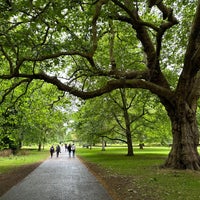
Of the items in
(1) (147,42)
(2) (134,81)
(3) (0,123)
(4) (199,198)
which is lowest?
(4) (199,198)

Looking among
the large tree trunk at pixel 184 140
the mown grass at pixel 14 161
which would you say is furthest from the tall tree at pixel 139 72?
the mown grass at pixel 14 161

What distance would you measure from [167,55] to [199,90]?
586 cm

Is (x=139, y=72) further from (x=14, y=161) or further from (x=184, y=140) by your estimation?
(x=14, y=161)

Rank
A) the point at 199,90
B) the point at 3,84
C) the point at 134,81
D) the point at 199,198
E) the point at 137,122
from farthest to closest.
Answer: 1. the point at 137,122
2. the point at 3,84
3. the point at 199,90
4. the point at 134,81
5. the point at 199,198

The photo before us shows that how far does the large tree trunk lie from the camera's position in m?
17.4

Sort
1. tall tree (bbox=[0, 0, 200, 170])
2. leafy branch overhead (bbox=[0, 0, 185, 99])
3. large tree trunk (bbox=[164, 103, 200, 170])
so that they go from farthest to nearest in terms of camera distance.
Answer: large tree trunk (bbox=[164, 103, 200, 170]) → tall tree (bbox=[0, 0, 200, 170]) → leafy branch overhead (bbox=[0, 0, 185, 99])

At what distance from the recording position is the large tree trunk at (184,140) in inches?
687

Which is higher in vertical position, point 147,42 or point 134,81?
point 147,42

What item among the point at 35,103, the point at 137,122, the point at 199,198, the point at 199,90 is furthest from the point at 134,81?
the point at 137,122

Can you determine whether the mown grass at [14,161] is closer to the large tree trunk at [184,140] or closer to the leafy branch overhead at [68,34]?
the leafy branch overhead at [68,34]

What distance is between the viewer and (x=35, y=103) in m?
25.4

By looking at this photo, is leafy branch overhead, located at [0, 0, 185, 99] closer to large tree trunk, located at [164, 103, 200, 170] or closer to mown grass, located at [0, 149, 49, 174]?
large tree trunk, located at [164, 103, 200, 170]

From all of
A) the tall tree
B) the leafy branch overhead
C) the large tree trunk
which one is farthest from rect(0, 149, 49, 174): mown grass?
the large tree trunk

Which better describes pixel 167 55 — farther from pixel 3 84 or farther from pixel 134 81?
pixel 3 84
